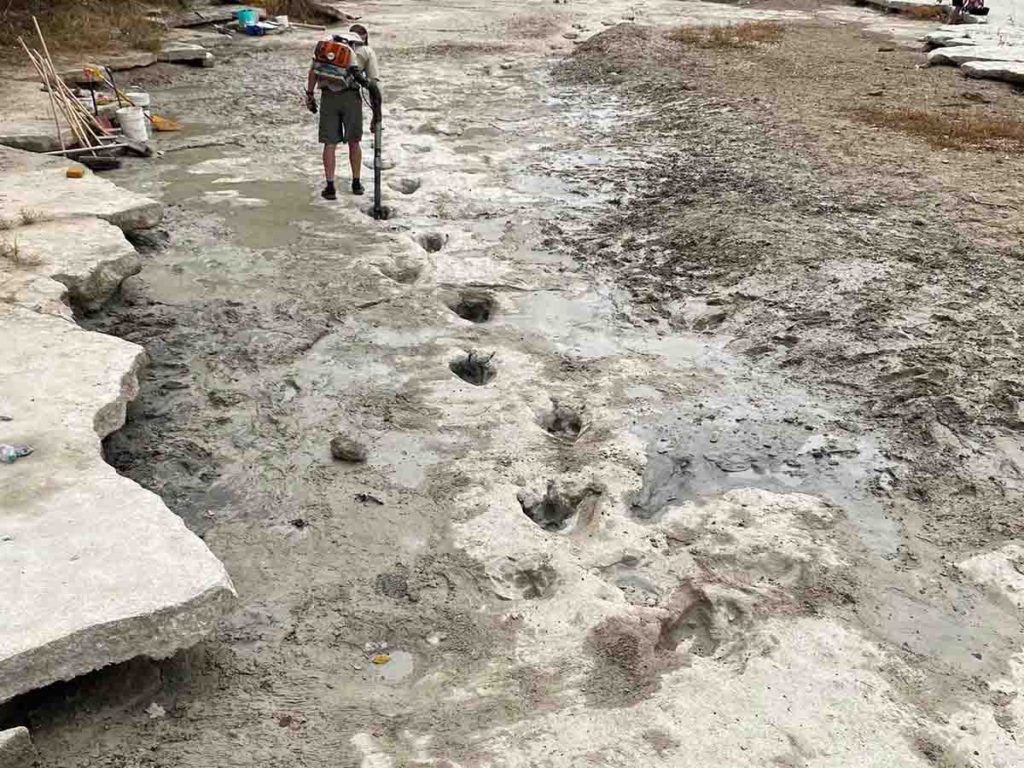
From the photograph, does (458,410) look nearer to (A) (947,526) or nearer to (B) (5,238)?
(A) (947,526)

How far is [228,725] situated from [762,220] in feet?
18.8

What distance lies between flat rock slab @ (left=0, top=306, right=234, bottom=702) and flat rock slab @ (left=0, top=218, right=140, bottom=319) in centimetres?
146

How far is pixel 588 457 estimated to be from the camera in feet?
14.2

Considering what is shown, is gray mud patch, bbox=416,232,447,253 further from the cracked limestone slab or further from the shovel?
the cracked limestone slab

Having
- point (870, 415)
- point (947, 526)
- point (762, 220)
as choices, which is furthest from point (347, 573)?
point (762, 220)

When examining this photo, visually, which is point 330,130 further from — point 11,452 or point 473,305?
point 11,452

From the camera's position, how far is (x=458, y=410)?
4.66 metres

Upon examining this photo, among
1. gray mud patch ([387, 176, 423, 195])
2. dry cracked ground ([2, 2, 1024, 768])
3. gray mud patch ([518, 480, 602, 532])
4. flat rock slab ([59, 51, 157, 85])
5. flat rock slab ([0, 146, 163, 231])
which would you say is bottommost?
gray mud patch ([518, 480, 602, 532])

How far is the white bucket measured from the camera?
8.69 metres

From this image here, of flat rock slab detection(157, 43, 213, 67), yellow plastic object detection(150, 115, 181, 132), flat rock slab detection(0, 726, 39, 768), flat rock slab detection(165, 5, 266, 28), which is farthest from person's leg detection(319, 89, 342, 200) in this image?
flat rock slab detection(165, 5, 266, 28)

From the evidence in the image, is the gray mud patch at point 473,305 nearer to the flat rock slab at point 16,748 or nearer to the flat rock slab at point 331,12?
the flat rock slab at point 16,748

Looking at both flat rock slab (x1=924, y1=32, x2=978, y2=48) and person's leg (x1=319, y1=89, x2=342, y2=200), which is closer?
person's leg (x1=319, y1=89, x2=342, y2=200)

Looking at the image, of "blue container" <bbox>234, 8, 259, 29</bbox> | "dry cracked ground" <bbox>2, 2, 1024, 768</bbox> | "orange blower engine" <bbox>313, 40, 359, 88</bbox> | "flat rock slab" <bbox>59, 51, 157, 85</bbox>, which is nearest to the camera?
"dry cracked ground" <bbox>2, 2, 1024, 768</bbox>

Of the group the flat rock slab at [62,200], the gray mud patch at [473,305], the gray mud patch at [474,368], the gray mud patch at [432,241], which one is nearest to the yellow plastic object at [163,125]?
the flat rock slab at [62,200]
